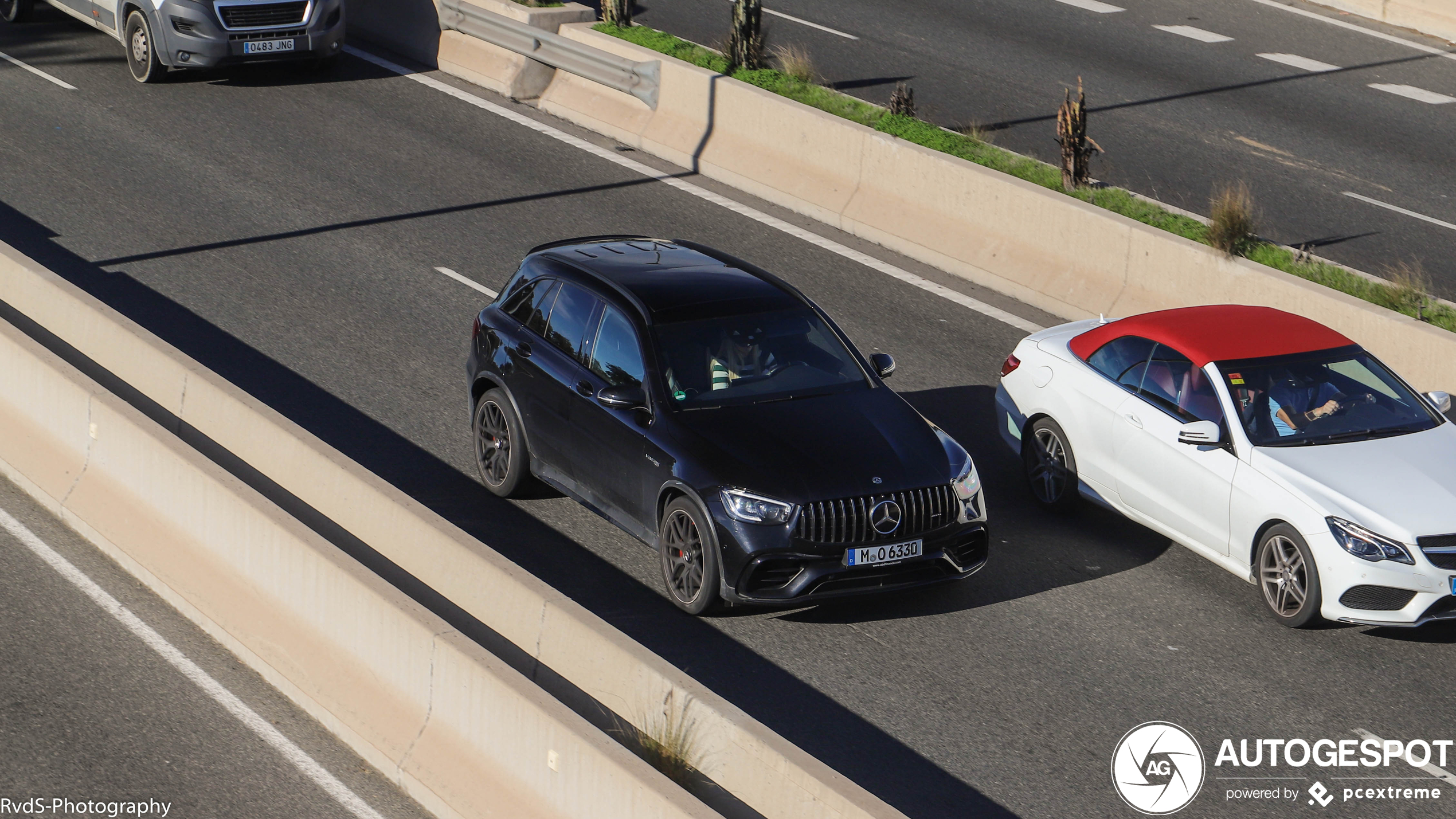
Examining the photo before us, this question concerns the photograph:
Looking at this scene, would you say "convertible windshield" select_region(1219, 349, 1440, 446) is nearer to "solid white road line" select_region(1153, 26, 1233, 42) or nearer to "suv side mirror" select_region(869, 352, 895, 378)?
"suv side mirror" select_region(869, 352, 895, 378)

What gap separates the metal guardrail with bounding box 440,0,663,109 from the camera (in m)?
18.2

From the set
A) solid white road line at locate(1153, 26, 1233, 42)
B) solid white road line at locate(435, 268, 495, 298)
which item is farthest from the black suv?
solid white road line at locate(1153, 26, 1233, 42)

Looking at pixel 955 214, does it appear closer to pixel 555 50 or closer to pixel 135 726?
pixel 555 50

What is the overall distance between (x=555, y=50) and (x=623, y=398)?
10.8 metres

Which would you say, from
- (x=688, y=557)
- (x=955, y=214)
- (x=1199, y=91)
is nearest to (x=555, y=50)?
(x=955, y=214)

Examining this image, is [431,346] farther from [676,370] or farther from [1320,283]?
[1320,283]

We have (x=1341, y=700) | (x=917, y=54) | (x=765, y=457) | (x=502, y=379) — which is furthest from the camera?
(x=917, y=54)

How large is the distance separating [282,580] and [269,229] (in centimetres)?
812

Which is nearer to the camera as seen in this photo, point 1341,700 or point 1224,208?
point 1341,700

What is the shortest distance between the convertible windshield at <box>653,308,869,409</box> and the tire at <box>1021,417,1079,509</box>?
160 centimetres

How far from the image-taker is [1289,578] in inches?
355

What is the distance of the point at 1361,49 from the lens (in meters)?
22.5

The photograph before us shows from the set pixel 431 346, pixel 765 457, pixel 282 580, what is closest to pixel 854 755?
pixel 765 457

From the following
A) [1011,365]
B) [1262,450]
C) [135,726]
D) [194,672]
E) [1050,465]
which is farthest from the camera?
[1011,365]
